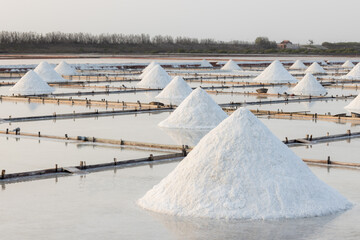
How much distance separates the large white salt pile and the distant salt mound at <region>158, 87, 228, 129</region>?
8094 mm

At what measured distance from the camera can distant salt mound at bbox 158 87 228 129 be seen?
1764 centimetres

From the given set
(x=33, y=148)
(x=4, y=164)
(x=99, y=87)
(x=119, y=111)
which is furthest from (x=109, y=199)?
(x=99, y=87)

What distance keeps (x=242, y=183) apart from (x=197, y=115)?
9203 mm

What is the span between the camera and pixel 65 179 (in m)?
11.3

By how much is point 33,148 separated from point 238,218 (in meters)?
6.95

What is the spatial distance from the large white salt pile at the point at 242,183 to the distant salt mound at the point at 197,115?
809cm

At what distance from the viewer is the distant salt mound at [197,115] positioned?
57.9 feet

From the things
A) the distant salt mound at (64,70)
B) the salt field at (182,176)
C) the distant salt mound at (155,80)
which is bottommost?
the salt field at (182,176)

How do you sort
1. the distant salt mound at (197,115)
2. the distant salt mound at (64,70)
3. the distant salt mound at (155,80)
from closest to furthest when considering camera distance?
the distant salt mound at (197,115) → the distant salt mound at (155,80) → the distant salt mound at (64,70)

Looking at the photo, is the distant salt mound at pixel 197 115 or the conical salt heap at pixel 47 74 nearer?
the distant salt mound at pixel 197 115

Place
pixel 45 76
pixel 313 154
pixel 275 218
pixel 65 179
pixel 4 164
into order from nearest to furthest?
pixel 275 218
pixel 65 179
pixel 4 164
pixel 313 154
pixel 45 76

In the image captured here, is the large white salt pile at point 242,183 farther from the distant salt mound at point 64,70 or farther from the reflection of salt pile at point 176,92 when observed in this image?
the distant salt mound at point 64,70

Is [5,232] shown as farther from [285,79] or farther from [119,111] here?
[285,79]

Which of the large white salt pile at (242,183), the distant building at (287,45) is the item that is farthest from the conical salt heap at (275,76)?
the distant building at (287,45)
